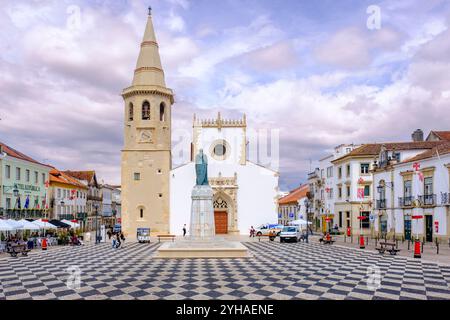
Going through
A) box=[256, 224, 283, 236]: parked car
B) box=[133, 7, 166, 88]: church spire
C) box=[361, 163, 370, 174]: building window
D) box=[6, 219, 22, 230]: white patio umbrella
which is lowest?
box=[256, 224, 283, 236]: parked car

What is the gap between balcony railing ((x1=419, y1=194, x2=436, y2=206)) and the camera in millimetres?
29373

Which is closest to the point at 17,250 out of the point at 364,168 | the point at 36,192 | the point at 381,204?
the point at 36,192

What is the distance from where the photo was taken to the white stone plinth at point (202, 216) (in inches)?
930

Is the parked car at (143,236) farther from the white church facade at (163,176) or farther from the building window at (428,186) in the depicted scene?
the building window at (428,186)

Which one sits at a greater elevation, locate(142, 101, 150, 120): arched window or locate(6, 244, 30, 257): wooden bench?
locate(142, 101, 150, 120): arched window

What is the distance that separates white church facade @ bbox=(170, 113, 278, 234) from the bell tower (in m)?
1.45

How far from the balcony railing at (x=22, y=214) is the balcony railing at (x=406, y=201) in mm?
33571

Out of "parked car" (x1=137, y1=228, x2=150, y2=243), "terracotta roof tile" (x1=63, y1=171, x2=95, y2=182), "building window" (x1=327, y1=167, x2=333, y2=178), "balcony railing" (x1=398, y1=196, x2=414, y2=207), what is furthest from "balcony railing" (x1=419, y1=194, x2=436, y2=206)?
"terracotta roof tile" (x1=63, y1=171, x2=95, y2=182)

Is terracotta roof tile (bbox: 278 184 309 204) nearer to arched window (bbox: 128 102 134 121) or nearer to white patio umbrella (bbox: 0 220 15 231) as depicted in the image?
arched window (bbox: 128 102 134 121)

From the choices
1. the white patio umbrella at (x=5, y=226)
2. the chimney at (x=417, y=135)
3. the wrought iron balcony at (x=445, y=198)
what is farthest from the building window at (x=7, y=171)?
the chimney at (x=417, y=135)

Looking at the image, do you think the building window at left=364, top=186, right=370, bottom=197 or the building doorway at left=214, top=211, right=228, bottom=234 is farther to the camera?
the building window at left=364, top=186, right=370, bottom=197
